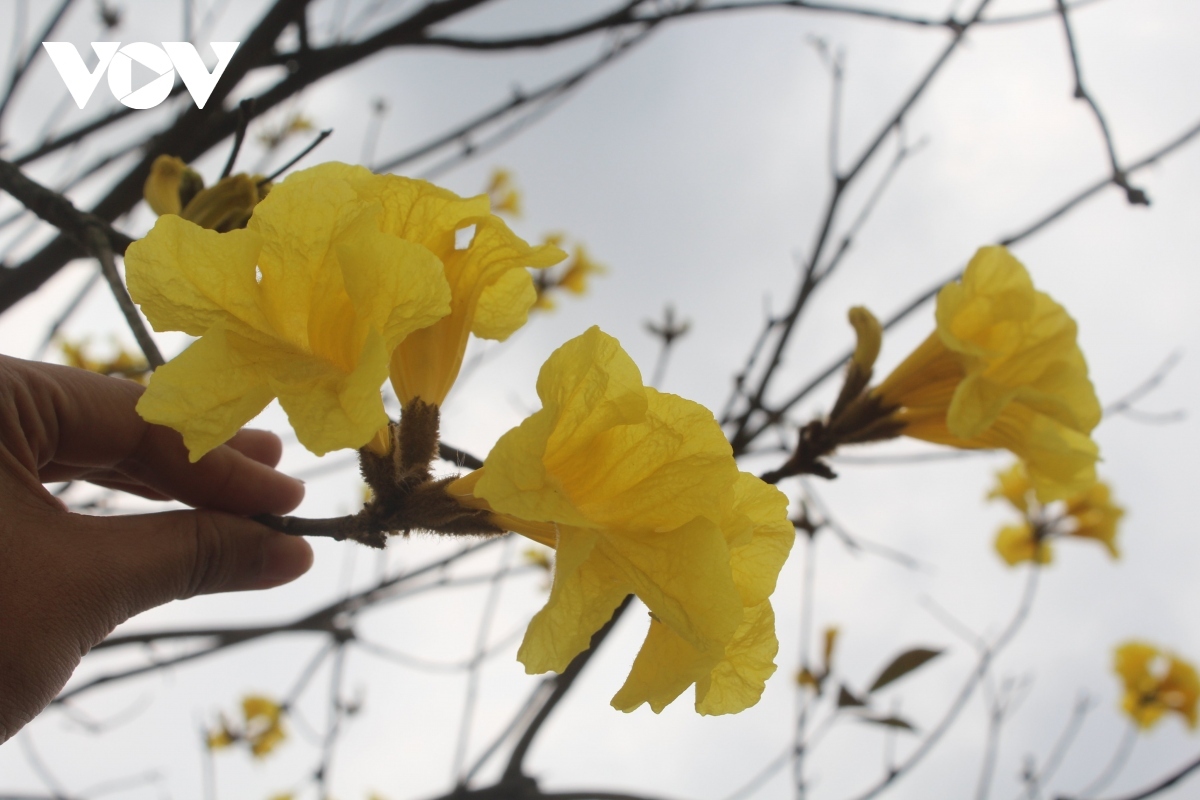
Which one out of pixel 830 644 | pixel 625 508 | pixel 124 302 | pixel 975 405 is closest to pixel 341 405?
pixel 625 508

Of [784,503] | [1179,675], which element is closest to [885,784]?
[784,503]

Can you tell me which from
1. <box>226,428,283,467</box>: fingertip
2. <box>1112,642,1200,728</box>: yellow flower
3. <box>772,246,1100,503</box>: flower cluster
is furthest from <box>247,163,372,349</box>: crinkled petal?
<box>1112,642,1200,728</box>: yellow flower

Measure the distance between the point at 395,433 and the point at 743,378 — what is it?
167cm

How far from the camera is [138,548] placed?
4.42 ft

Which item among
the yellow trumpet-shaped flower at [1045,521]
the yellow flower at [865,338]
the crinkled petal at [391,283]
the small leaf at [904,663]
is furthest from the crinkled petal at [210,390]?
the yellow trumpet-shaped flower at [1045,521]

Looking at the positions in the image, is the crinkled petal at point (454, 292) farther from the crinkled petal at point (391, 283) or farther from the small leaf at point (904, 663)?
the small leaf at point (904, 663)

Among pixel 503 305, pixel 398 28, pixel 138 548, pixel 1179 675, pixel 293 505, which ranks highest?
pixel 398 28

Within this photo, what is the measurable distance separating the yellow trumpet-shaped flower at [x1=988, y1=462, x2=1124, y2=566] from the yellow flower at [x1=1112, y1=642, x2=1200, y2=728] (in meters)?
1.69

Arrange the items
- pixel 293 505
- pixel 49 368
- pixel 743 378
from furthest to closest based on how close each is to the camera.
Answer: pixel 743 378
pixel 293 505
pixel 49 368

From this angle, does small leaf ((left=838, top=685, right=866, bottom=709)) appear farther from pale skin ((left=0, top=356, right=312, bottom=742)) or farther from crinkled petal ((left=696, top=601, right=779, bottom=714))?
pale skin ((left=0, top=356, right=312, bottom=742))

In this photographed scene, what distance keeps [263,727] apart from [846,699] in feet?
21.7

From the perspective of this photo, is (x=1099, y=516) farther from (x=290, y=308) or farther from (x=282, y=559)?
(x=290, y=308)

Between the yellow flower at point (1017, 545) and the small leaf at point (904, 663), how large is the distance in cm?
338

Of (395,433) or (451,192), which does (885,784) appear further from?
(451,192)
